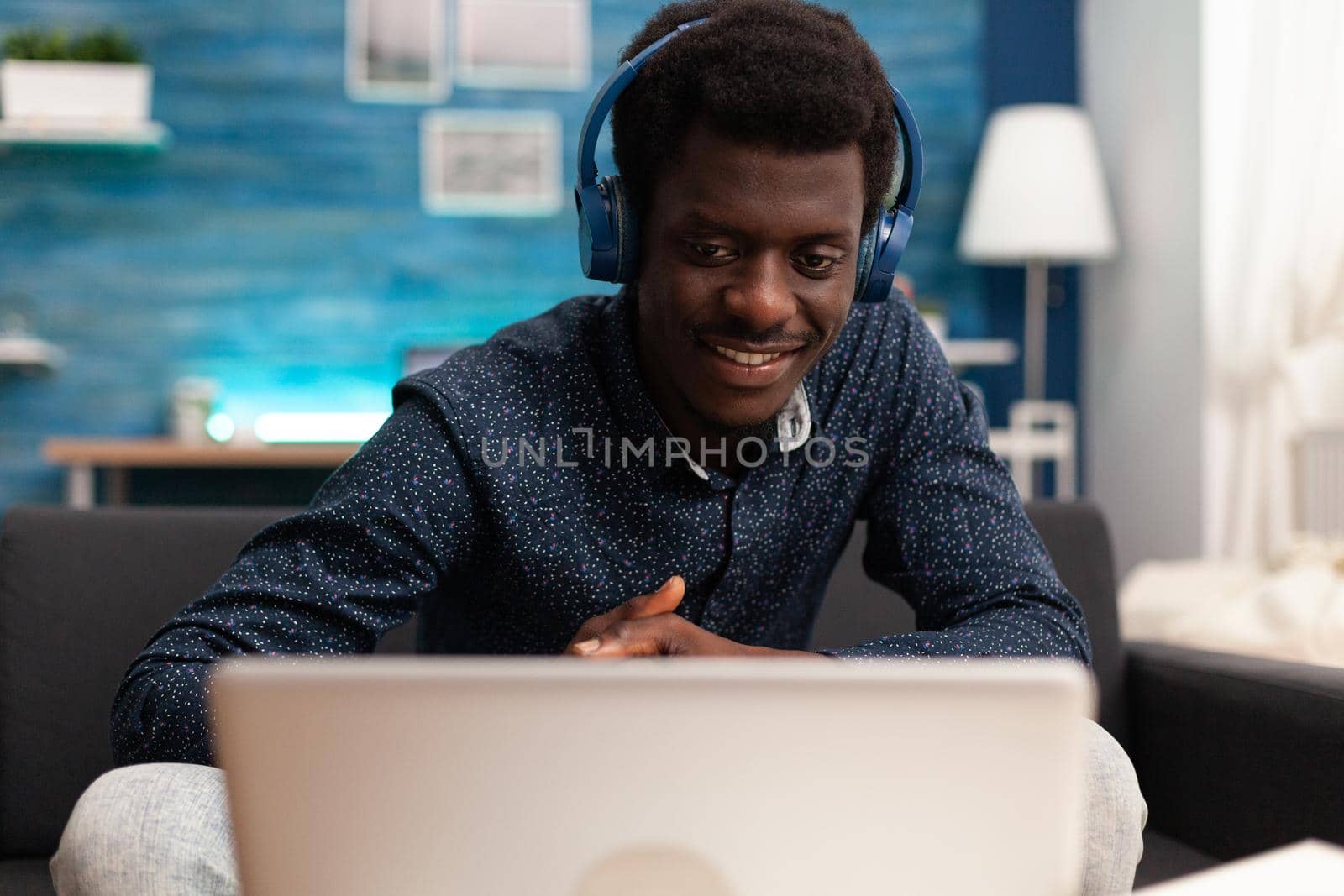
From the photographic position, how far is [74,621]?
129cm

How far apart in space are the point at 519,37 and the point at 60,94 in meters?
1.33

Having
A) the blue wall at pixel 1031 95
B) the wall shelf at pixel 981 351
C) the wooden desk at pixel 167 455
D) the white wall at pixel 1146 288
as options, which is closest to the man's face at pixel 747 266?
the wooden desk at pixel 167 455

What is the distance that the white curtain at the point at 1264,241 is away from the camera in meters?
2.82

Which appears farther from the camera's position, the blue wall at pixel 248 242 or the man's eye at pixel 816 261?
the blue wall at pixel 248 242

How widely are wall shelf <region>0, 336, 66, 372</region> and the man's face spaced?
290cm

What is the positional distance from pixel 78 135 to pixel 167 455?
98 cm

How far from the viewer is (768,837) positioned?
0.48 m

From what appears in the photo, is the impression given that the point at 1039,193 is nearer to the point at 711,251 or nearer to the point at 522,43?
the point at 522,43

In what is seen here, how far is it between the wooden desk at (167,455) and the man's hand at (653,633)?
249 centimetres

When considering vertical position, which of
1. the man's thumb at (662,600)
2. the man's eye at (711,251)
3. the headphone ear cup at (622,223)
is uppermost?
the headphone ear cup at (622,223)

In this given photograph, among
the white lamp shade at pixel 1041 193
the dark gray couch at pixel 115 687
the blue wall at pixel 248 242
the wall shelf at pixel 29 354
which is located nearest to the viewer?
the dark gray couch at pixel 115 687

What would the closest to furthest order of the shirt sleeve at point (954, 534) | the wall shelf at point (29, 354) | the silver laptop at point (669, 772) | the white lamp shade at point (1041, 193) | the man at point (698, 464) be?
1. the silver laptop at point (669, 772)
2. the man at point (698, 464)
3. the shirt sleeve at point (954, 534)
4. the wall shelf at point (29, 354)
5. the white lamp shade at point (1041, 193)

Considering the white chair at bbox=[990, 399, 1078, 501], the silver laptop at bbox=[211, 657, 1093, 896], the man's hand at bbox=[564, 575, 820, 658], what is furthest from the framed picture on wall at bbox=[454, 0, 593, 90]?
the silver laptop at bbox=[211, 657, 1093, 896]

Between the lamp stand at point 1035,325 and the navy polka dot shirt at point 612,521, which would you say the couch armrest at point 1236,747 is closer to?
the navy polka dot shirt at point 612,521
